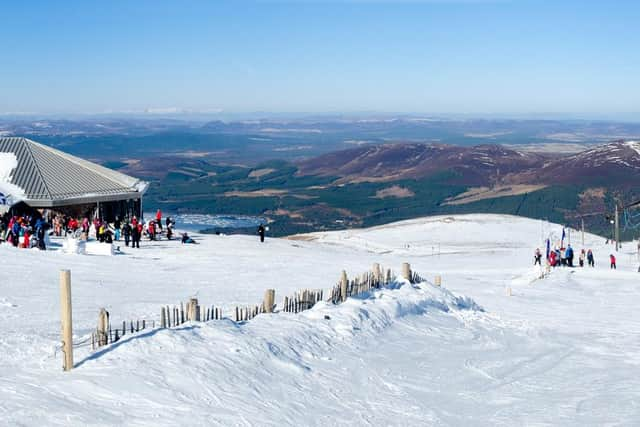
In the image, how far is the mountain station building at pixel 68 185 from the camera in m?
38.4

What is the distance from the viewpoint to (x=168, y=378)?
488 inches

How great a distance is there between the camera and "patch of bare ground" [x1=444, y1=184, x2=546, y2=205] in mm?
142075

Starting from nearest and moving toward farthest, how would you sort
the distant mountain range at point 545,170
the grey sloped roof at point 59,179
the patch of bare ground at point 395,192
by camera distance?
the grey sloped roof at point 59,179, the distant mountain range at point 545,170, the patch of bare ground at point 395,192

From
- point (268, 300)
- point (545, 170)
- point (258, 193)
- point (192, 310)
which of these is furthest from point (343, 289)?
point (545, 170)

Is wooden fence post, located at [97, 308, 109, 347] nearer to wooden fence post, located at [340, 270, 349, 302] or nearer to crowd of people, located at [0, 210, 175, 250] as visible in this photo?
wooden fence post, located at [340, 270, 349, 302]

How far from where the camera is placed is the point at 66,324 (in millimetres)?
11906

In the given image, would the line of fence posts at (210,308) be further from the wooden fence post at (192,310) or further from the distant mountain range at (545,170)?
the distant mountain range at (545,170)

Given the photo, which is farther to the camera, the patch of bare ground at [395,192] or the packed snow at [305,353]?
the patch of bare ground at [395,192]

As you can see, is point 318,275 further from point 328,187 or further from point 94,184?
point 328,187

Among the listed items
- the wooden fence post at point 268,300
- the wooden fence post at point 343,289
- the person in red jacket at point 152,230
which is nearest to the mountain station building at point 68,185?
the person in red jacket at point 152,230

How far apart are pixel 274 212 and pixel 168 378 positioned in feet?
404

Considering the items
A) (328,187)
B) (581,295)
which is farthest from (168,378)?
(328,187)

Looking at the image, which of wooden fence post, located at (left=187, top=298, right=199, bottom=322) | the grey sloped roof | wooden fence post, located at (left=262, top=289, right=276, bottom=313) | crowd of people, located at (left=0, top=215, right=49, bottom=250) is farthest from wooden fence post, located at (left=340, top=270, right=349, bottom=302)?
the grey sloped roof

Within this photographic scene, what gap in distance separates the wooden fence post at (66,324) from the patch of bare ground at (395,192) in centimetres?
14467
